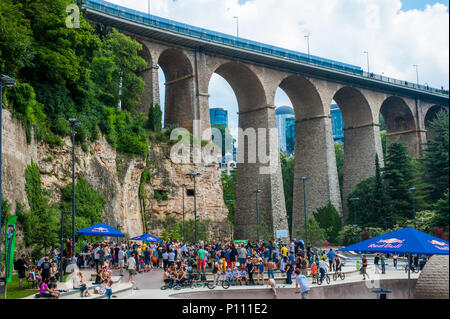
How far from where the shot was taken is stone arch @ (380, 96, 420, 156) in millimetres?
71062

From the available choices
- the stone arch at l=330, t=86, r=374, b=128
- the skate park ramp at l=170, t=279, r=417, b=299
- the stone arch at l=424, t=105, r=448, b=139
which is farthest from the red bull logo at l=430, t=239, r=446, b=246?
the stone arch at l=424, t=105, r=448, b=139

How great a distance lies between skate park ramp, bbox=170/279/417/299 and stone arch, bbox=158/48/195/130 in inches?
1182

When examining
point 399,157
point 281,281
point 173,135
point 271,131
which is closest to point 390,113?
point 399,157

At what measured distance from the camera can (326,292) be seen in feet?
73.4

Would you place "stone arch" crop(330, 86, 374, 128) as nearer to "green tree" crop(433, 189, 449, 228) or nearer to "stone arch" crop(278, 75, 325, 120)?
"stone arch" crop(278, 75, 325, 120)

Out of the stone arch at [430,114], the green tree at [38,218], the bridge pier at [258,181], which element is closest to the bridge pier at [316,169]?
the bridge pier at [258,181]

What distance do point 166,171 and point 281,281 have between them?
2430 centimetres

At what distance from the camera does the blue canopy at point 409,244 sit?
41.4ft

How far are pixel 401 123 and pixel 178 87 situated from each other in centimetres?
3531

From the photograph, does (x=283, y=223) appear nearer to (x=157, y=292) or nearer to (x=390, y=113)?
(x=390, y=113)

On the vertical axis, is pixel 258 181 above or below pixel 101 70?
below

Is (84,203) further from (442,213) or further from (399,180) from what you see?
(399,180)

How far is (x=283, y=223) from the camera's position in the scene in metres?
54.5
